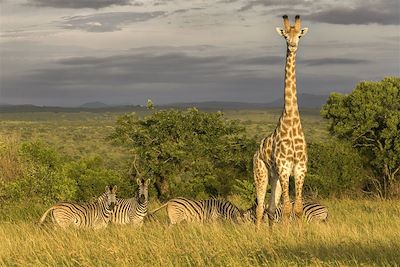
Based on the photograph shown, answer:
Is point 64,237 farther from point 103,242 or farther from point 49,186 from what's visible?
point 49,186

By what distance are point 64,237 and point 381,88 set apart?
49.7ft

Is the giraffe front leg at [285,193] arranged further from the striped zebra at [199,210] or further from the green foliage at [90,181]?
the green foliage at [90,181]

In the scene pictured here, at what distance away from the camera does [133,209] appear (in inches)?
543

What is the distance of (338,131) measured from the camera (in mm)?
22859

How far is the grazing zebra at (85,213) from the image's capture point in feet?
43.3

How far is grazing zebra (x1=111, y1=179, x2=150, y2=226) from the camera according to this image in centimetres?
1364

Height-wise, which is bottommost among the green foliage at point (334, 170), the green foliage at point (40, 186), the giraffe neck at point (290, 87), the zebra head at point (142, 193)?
the green foliage at point (334, 170)

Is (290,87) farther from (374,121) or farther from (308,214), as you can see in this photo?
(374,121)

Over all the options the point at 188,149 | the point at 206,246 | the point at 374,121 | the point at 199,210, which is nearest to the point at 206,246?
the point at 206,246

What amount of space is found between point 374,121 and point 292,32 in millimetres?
12294

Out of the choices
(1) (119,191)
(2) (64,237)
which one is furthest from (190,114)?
(2) (64,237)

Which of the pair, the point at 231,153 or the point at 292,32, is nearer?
the point at 292,32

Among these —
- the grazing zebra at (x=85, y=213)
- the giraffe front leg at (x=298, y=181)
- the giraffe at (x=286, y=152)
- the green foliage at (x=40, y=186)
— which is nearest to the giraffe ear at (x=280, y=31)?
the giraffe at (x=286, y=152)

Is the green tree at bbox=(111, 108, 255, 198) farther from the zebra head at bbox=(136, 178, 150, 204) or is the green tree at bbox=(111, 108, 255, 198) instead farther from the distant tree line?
the zebra head at bbox=(136, 178, 150, 204)
